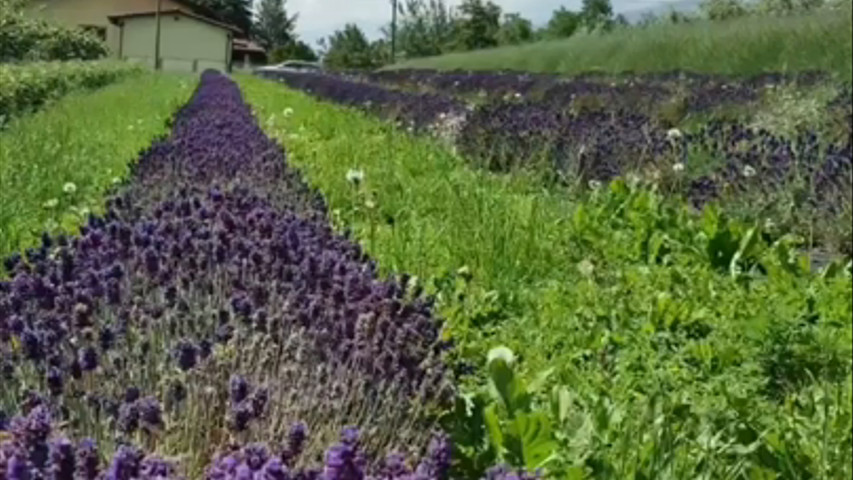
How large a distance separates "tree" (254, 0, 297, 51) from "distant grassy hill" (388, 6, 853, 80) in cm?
5988

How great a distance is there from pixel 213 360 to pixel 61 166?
17.2 feet

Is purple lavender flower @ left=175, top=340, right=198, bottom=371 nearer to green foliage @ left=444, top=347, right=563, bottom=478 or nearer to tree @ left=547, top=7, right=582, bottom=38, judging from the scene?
green foliage @ left=444, top=347, right=563, bottom=478

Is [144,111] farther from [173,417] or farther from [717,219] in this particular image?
[173,417]

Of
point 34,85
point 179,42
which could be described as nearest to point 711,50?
point 34,85

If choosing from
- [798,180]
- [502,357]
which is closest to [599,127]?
[798,180]

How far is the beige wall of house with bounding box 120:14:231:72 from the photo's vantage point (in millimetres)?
68562

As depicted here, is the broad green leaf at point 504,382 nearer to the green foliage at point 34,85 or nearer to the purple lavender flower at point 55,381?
the purple lavender flower at point 55,381

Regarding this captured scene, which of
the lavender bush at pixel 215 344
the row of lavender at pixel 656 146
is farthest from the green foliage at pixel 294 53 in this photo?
the lavender bush at pixel 215 344

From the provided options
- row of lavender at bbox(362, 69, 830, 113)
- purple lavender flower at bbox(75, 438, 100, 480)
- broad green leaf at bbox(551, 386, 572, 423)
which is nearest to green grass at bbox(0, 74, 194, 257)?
broad green leaf at bbox(551, 386, 572, 423)

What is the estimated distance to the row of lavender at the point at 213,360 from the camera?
2055mm

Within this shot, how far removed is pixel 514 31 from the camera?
6081 centimetres

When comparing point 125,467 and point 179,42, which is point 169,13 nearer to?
point 179,42

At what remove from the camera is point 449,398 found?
2.82m

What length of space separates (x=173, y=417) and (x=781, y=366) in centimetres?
199
